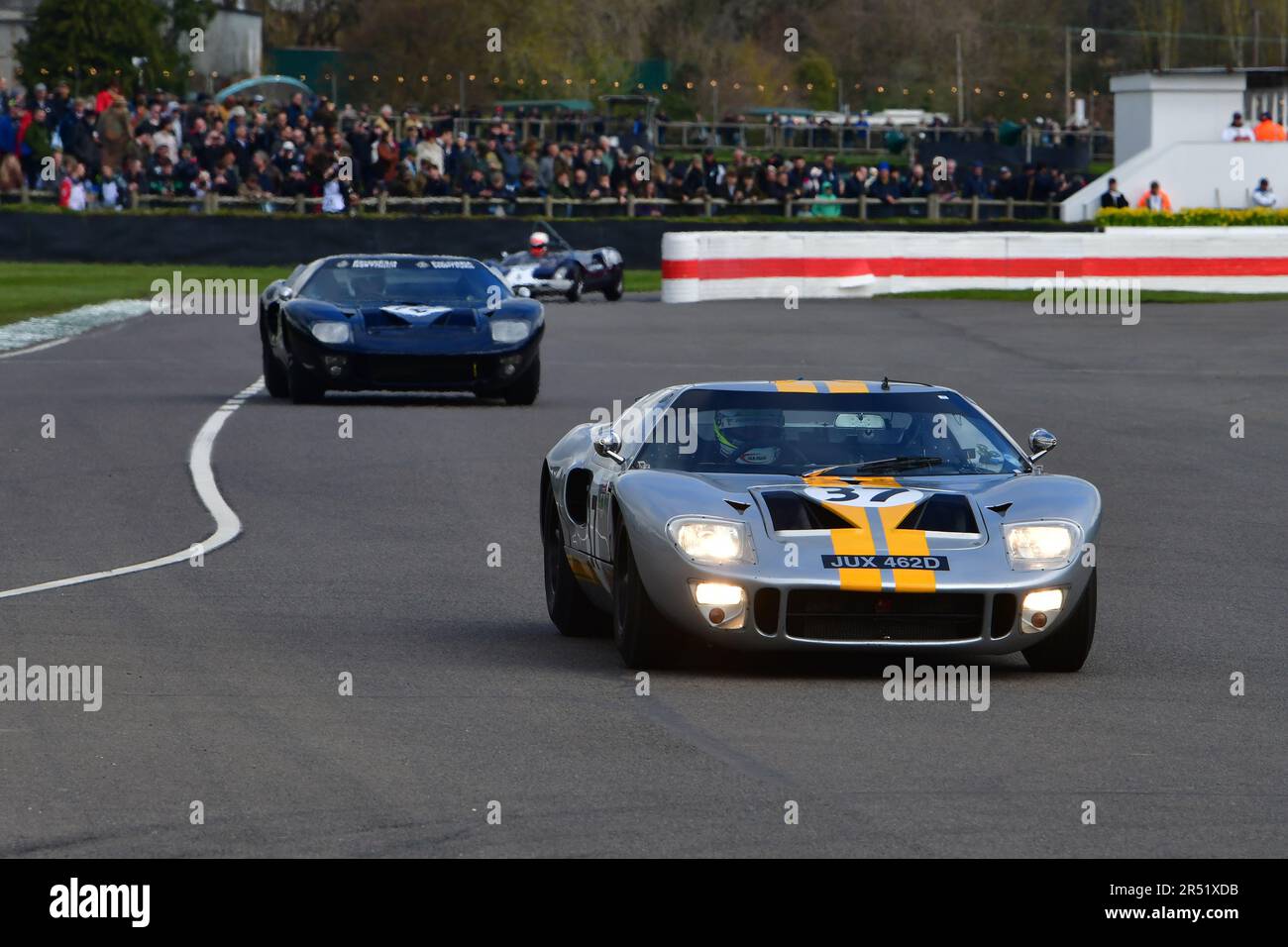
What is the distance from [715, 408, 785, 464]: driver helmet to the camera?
29.9 feet

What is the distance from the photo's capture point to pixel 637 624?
851 centimetres

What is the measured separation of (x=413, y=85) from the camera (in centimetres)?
7819

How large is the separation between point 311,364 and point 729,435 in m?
10.5

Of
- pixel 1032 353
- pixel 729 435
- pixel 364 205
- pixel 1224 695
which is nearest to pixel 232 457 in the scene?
pixel 729 435

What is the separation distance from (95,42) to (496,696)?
2407 inches

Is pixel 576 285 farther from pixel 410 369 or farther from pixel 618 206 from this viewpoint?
pixel 410 369

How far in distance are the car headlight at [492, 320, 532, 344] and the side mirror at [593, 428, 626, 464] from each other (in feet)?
34.1

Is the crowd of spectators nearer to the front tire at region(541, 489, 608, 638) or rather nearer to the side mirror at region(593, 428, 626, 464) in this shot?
the front tire at region(541, 489, 608, 638)

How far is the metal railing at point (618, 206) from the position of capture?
42812 millimetres

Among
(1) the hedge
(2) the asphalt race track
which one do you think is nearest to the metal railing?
(1) the hedge

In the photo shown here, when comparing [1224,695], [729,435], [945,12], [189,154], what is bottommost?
[1224,695]

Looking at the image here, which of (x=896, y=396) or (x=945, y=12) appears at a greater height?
(x=945, y=12)

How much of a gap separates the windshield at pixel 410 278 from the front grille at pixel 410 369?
552 mm

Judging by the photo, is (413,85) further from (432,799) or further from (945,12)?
(432,799)
